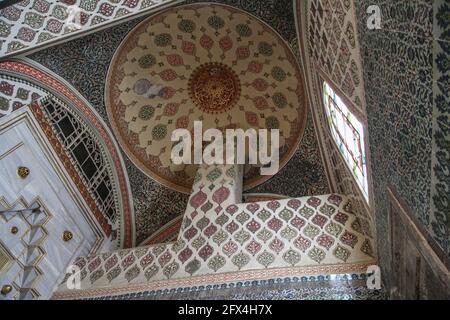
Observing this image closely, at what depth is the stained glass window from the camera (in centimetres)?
331

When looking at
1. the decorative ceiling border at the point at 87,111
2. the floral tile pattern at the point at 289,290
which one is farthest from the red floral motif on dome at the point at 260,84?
the floral tile pattern at the point at 289,290

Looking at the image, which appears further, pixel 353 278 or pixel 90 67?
pixel 90 67

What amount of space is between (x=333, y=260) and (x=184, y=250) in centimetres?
170

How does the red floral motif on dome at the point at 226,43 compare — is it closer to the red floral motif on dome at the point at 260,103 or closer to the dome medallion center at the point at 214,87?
the dome medallion center at the point at 214,87

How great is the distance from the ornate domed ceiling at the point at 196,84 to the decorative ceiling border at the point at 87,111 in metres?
0.21

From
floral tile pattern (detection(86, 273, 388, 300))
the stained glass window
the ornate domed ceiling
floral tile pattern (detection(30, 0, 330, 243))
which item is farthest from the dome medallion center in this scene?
floral tile pattern (detection(86, 273, 388, 300))

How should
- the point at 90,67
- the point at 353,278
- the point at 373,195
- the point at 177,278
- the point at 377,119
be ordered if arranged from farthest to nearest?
1. the point at 90,67
2. the point at 177,278
3. the point at 353,278
4. the point at 373,195
5. the point at 377,119

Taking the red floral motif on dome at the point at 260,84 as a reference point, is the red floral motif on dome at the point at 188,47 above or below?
above

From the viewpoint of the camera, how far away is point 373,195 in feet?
10.1

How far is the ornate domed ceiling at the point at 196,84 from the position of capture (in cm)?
529

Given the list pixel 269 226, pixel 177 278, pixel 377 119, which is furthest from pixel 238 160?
pixel 377 119

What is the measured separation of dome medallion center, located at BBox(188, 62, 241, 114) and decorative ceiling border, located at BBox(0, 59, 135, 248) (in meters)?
1.49

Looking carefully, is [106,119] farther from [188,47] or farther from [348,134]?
[348,134]

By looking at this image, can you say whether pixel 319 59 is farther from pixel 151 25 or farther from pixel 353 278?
pixel 151 25
